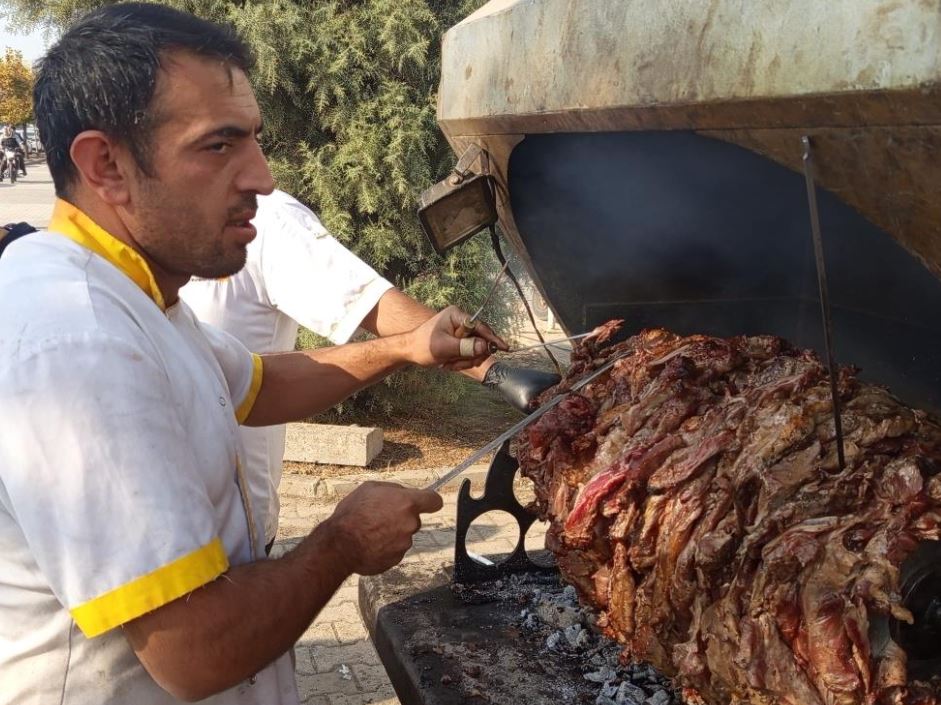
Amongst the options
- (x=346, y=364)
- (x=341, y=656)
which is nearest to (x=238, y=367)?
(x=346, y=364)

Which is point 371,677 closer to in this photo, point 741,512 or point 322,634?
point 322,634

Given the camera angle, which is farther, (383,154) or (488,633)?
(383,154)

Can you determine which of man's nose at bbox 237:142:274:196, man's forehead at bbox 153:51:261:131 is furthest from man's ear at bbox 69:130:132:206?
man's nose at bbox 237:142:274:196

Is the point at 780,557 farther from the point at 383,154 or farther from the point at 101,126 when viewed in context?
the point at 383,154

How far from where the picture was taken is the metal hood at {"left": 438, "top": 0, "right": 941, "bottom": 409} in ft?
4.11

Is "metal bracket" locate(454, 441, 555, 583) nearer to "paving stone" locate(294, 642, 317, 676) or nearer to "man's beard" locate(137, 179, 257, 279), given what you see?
"man's beard" locate(137, 179, 257, 279)

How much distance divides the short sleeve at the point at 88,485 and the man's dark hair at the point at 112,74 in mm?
419

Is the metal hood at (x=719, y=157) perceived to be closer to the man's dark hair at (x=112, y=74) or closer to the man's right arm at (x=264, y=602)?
the man's dark hair at (x=112, y=74)

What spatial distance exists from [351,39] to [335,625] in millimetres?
4463

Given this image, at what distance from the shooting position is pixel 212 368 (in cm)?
199

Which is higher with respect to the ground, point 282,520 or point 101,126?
point 101,126

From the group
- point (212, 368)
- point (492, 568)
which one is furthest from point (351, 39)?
point (212, 368)

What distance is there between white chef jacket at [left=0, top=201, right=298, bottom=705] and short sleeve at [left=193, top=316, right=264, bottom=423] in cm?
61

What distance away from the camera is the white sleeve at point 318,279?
128 inches
